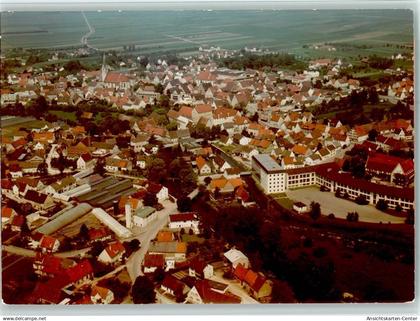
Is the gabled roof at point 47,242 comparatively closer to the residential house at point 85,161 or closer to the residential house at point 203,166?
the residential house at point 85,161

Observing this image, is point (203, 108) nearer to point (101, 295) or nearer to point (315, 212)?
point (315, 212)

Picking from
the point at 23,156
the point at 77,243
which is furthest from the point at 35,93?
the point at 77,243

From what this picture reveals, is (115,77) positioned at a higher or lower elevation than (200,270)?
higher

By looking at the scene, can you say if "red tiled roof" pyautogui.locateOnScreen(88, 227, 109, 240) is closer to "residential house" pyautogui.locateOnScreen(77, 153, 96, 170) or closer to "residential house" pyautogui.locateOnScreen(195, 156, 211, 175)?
"residential house" pyautogui.locateOnScreen(77, 153, 96, 170)

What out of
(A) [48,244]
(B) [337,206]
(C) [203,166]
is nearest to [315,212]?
(B) [337,206]

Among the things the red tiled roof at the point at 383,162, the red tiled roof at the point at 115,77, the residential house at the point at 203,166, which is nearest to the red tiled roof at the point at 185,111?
the residential house at the point at 203,166

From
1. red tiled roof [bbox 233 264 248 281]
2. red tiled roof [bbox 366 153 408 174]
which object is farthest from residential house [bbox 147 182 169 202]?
red tiled roof [bbox 366 153 408 174]
